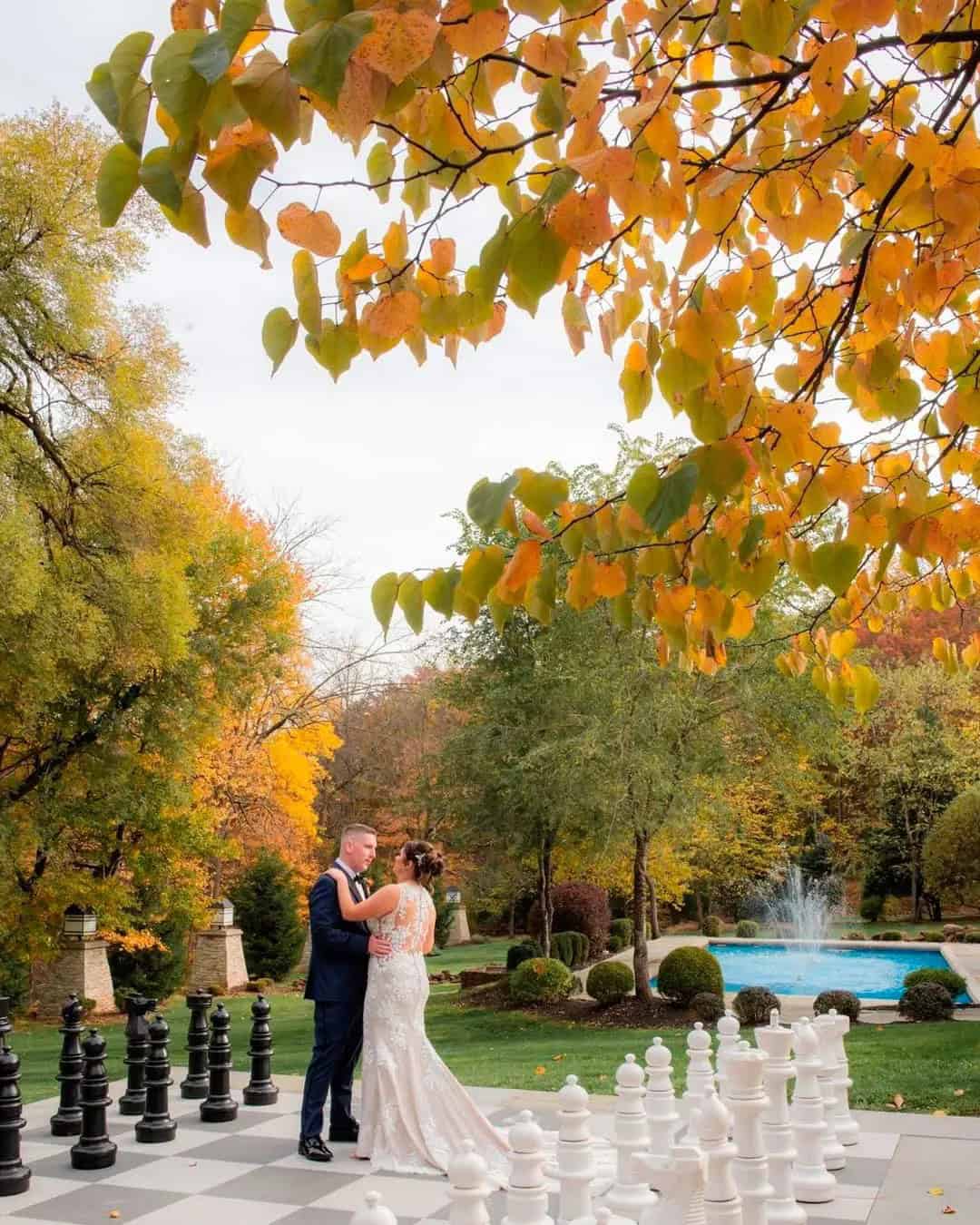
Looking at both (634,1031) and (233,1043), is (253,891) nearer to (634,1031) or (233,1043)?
(233,1043)

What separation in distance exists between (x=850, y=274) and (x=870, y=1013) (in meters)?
14.8

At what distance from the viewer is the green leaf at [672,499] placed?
232 cm

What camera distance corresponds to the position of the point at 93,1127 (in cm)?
687

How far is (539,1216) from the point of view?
159 inches

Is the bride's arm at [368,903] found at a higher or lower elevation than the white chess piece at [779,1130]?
higher

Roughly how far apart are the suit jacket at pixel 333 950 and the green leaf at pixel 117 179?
5847 millimetres

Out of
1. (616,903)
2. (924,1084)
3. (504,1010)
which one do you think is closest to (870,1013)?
(504,1010)

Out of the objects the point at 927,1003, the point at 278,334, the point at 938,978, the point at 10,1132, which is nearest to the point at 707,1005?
the point at 927,1003

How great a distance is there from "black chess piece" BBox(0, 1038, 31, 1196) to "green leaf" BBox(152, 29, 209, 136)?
5900 mm

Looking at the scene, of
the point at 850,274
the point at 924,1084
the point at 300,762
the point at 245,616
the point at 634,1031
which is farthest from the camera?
the point at 300,762

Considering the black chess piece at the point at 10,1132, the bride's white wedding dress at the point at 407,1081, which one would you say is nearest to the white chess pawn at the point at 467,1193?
the bride's white wedding dress at the point at 407,1081

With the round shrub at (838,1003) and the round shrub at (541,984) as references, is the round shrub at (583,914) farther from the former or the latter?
the round shrub at (838,1003)

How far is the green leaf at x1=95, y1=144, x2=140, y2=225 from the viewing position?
5.91ft

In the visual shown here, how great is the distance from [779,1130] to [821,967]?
21.8 metres
